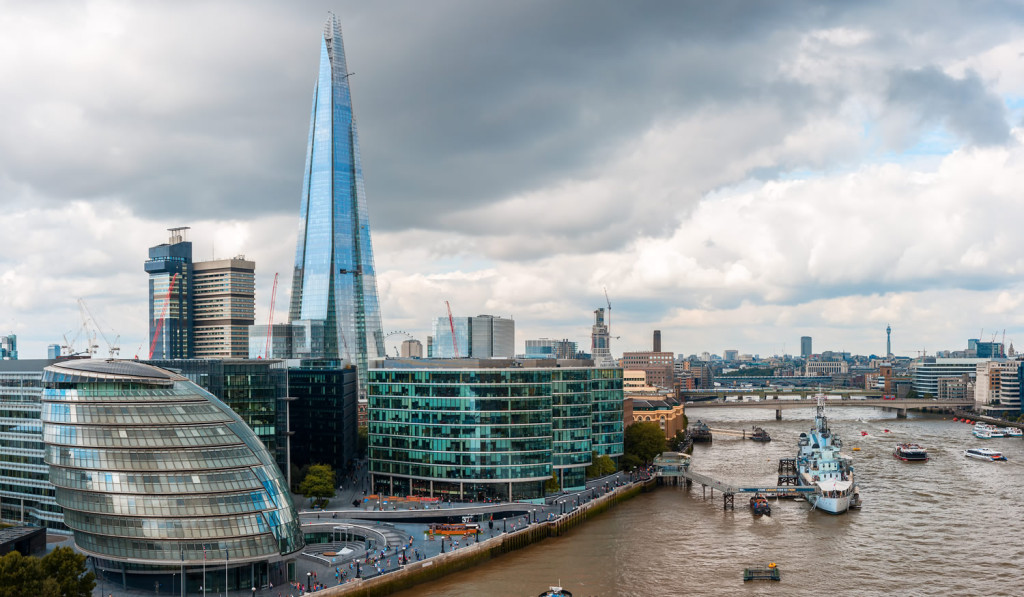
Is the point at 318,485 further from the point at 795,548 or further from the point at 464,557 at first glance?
the point at 795,548

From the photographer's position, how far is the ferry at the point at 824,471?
313ft

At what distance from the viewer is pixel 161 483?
200ft

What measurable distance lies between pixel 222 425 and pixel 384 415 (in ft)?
127

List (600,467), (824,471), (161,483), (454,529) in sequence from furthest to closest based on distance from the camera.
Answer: (600,467), (824,471), (454,529), (161,483)

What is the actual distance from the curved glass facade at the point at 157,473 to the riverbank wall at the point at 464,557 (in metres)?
6.16

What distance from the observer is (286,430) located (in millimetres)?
94625

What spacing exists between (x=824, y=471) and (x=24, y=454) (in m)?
87.2

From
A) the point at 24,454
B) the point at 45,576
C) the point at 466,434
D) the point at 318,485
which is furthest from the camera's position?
the point at 466,434

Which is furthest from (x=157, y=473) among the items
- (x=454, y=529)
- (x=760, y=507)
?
(x=760, y=507)

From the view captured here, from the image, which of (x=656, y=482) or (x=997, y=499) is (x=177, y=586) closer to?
(x=656, y=482)

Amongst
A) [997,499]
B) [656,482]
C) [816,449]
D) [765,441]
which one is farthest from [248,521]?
[765,441]

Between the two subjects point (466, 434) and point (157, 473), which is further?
point (466, 434)

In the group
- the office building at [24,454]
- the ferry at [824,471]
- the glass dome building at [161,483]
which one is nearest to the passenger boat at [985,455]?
the ferry at [824,471]

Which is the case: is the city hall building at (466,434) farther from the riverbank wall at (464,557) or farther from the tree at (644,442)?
the tree at (644,442)
